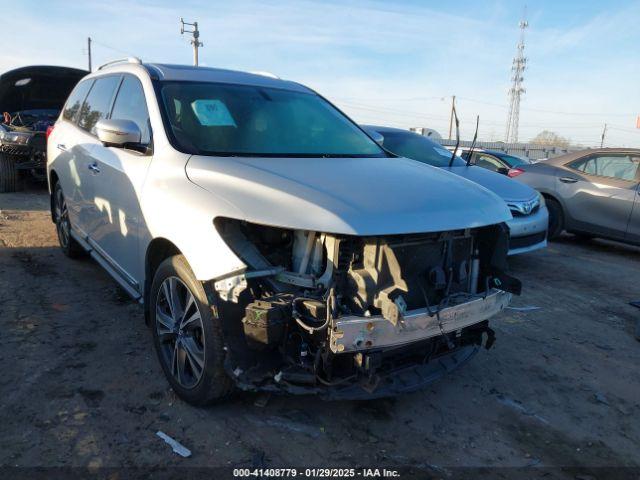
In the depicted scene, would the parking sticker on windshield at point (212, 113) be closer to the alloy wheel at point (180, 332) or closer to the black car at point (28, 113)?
the alloy wheel at point (180, 332)

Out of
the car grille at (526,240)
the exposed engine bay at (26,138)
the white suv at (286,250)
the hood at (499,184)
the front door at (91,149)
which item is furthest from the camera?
the exposed engine bay at (26,138)

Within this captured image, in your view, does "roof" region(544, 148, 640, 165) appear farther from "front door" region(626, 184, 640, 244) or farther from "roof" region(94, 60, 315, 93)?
"roof" region(94, 60, 315, 93)

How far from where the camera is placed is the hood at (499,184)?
6160mm

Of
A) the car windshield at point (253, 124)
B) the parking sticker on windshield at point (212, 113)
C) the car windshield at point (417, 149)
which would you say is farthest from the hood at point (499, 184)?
the parking sticker on windshield at point (212, 113)

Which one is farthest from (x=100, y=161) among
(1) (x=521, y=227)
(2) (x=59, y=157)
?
(1) (x=521, y=227)

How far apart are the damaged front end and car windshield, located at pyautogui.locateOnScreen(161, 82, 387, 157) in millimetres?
807

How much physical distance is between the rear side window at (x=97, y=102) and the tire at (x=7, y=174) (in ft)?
18.6

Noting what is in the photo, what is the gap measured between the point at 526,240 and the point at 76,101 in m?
5.18

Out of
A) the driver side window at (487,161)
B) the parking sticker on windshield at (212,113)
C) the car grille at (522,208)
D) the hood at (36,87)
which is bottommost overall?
the car grille at (522,208)

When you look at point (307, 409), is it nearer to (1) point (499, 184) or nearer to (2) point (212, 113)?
(2) point (212, 113)

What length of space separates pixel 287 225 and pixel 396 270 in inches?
22.6

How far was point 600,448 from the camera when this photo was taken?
2.79m

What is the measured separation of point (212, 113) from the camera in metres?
3.38

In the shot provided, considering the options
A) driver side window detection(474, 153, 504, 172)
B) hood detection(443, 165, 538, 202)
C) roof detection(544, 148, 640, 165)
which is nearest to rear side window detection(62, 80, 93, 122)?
hood detection(443, 165, 538, 202)
